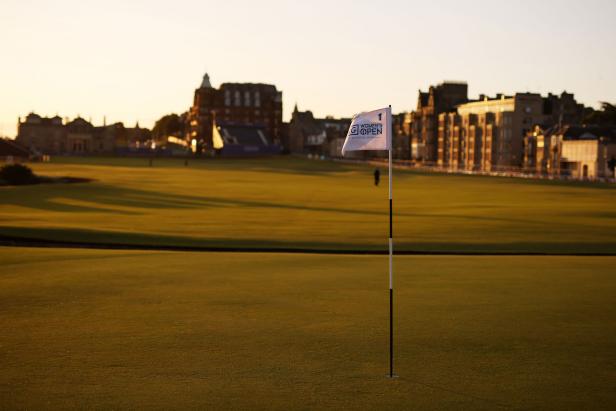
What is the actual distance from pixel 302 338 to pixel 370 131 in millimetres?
3902

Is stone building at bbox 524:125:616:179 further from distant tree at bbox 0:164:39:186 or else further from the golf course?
the golf course

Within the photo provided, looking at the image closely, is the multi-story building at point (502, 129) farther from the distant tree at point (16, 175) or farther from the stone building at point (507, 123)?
the distant tree at point (16, 175)

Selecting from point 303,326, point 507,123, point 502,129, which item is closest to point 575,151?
point 507,123

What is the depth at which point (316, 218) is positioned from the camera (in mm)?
49250

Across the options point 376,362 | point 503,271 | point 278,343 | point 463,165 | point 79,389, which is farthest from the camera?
point 463,165

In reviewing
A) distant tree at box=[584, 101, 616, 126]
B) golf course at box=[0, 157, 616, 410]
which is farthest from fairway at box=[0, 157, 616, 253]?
distant tree at box=[584, 101, 616, 126]

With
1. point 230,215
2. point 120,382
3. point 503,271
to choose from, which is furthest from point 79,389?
point 230,215

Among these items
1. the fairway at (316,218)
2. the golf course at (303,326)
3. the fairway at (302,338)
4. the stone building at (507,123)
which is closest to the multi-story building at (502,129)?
the stone building at (507,123)

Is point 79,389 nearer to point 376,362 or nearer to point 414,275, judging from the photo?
point 376,362

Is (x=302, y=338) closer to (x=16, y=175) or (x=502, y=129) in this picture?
(x=16, y=175)

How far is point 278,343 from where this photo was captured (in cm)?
1325

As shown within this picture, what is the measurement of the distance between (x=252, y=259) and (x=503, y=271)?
331 inches

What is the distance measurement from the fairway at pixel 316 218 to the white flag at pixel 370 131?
68.1ft

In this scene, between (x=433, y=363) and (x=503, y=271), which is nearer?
(x=433, y=363)
